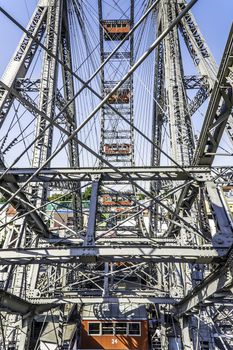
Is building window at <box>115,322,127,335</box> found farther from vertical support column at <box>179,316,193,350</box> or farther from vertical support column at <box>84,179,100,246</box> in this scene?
vertical support column at <box>84,179,100,246</box>

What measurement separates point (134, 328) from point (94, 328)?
6.30 feet

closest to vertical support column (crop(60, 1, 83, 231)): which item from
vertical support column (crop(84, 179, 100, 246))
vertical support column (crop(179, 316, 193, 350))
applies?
vertical support column (crop(179, 316, 193, 350))

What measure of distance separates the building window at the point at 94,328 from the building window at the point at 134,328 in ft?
5.02

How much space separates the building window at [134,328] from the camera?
13211 mm

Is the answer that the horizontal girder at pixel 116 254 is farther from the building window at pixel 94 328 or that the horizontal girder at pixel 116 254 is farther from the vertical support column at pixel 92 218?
the building window at pixel 94 328

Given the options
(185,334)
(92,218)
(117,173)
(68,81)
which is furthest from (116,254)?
(68,81)

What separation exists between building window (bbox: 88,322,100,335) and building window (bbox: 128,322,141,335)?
5.02ft

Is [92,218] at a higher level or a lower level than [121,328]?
higher

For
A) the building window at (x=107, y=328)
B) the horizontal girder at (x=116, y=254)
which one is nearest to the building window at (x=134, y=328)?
the building window at (x=107, y=328)

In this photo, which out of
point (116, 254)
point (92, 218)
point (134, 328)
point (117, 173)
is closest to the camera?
point (116, 254)

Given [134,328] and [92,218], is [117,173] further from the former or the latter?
[134,328]

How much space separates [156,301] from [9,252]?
641 centimetres

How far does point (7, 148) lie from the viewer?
8773mm

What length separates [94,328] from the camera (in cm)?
1330
